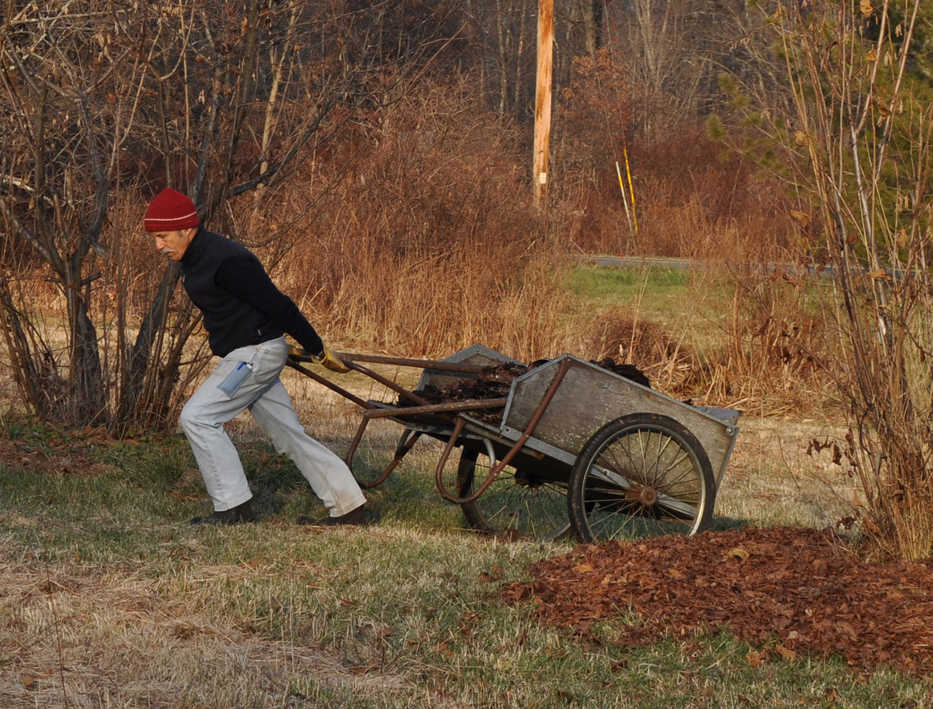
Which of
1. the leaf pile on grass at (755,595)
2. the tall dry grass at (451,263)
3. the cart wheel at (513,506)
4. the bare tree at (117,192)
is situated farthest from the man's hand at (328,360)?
the tall dry grass at (451,263)

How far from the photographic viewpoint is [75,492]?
25.8 ft

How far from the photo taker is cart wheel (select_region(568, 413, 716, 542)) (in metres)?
6.55

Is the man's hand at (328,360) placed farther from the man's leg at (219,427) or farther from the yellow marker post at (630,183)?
the yellow marker post at (630,183)

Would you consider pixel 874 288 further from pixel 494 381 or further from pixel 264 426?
pixel 264 426

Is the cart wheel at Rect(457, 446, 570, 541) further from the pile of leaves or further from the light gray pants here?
the light gray pants

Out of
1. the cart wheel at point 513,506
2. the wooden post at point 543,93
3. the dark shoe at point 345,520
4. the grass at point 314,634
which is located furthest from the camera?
the wooden post at point 543,93

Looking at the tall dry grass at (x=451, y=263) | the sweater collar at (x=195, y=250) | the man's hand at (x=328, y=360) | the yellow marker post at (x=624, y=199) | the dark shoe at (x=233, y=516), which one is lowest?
the yellow marker post at (x=624, y=199)

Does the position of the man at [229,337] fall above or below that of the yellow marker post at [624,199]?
above

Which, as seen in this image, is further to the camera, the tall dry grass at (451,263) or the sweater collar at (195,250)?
the tall dry grass at (451,263)

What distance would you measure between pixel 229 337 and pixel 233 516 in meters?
0.96

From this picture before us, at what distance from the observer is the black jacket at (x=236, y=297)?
266 inches

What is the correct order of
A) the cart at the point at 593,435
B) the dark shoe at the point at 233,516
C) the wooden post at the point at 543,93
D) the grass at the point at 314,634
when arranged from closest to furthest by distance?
1. the grass at the point at 314,634
2. the cart at the point at 593,435
3. the dark shoe at the point at 233,516
4. the wooden post at the point at 543,93

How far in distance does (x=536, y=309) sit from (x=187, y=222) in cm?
762

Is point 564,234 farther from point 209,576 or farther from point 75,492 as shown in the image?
point 209,576
